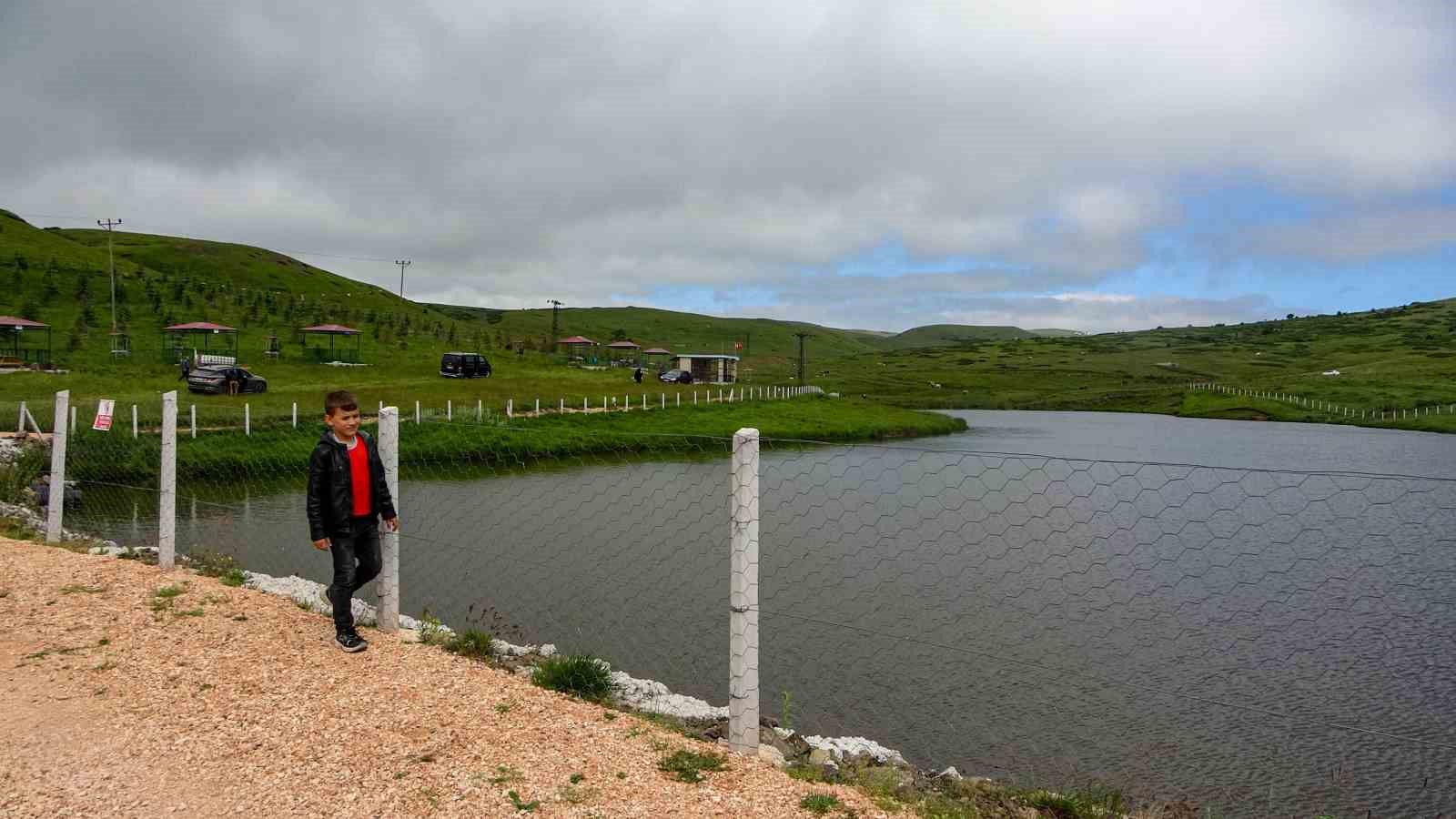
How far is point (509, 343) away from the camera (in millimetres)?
79438

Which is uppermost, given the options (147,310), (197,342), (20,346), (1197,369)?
(147,310)

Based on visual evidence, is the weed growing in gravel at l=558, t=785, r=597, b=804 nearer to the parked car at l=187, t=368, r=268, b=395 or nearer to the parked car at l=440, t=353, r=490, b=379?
the parked car at l=187, t=368, r=268, b=395

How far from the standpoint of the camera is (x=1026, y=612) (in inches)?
523

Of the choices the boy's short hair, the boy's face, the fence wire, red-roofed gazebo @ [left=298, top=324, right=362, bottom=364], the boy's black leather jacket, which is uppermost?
red-roofed gazebo @ [left=298, top=324, right=362, bottom=364]

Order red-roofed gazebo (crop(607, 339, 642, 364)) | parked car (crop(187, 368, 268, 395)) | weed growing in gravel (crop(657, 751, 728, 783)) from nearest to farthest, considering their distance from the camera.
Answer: weed growing in gravel (crop(657, 751, 728, 783)), parked car (crop(187, 368, 268, 395)), red-roofed gazebo (crop(607, 339, 642, 364))

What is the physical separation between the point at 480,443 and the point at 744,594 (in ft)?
92.1

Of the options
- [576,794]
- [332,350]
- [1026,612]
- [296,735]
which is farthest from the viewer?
[332,350]

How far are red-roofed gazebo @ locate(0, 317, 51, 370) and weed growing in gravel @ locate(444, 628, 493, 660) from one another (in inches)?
1920

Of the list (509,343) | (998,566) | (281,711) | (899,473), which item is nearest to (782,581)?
(998,566)

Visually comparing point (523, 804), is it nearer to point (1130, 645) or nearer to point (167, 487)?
point (167, 487)

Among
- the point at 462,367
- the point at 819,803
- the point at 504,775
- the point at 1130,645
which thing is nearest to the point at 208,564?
the point at 504,775

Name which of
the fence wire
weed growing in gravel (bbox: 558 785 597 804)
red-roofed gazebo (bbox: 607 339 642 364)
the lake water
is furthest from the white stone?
red-roofed gazebo (bbox: 607 339 642 364)

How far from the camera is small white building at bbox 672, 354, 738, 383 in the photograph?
75.8 m

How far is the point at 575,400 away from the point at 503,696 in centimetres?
3777
